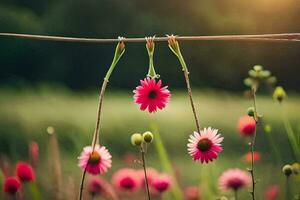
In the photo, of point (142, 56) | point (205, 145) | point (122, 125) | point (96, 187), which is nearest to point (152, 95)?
point (205, 145)

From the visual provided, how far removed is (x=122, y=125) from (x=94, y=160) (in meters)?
1.06

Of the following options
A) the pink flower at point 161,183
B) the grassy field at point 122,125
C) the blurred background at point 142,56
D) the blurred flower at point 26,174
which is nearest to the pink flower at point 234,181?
the pink flower at point 161,183

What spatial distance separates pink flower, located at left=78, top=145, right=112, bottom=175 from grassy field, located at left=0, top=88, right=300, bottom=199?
653 millimetres

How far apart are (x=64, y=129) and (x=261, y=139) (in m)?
0.52

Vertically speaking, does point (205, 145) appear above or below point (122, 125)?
below

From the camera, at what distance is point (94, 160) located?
2.60ft

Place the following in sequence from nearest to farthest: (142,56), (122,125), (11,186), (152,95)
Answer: (152,95), (11,186), (122,125), (142,56)

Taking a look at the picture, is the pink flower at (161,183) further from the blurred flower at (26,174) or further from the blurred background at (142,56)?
the blurred background at (142,56)

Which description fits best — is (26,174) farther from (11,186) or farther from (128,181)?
(128,181)

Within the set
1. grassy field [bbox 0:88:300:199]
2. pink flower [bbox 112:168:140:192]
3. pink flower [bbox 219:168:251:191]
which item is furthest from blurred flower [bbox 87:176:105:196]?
grassy field [bbox 0:88:300:199]

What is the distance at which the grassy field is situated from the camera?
65.3 inches

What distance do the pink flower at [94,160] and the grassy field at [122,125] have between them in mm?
653

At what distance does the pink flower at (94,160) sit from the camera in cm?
78

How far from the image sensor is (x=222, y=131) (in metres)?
1.90
